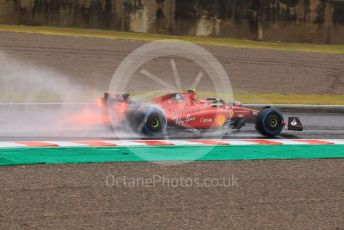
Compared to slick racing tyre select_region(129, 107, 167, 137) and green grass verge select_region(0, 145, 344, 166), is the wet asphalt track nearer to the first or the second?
slick racing tyre select_region(129, 107, 167, 137)

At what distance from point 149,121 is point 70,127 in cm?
161

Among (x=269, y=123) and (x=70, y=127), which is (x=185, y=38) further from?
(x=70, y=127)

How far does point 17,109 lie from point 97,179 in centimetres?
579

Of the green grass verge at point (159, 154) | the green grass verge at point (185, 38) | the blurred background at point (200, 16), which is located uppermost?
the blurred background at point (200, 16)

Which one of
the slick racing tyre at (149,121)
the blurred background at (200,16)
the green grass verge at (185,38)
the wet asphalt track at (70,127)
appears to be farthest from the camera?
the blurred background at (200,16)

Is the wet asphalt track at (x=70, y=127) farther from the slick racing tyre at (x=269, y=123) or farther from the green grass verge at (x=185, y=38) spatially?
the green grass verge at (x=185, y=38)

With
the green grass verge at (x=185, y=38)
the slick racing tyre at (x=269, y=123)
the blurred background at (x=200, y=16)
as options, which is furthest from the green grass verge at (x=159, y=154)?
the blurred background at (x=200, y=16)

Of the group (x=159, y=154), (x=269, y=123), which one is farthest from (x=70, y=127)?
(x=269, y=123)

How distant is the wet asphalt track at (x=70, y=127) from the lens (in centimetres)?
965

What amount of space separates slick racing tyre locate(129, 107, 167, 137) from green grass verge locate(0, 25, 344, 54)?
12648mm

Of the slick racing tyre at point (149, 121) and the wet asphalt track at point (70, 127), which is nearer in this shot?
the slick racing tyre at point (149, 121)

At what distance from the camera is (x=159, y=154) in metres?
8.28

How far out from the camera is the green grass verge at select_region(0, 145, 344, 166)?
7.67 metres

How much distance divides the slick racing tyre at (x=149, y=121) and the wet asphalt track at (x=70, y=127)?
224mm
